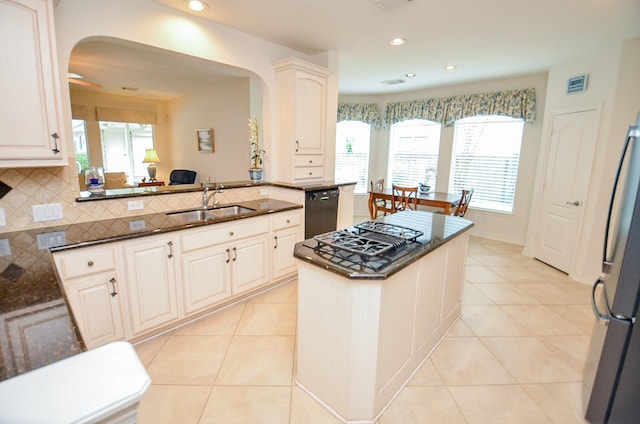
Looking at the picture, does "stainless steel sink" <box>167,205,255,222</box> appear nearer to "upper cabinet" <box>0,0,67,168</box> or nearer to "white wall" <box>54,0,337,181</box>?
"white wall" <box>54,0,337,181</box>

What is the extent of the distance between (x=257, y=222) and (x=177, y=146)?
16.9 feet

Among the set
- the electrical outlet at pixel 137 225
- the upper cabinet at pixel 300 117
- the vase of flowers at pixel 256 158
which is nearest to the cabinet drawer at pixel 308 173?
the upper cabinet at pixel 300 117

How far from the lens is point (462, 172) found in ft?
18.3

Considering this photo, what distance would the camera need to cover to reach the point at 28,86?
1.77 meters

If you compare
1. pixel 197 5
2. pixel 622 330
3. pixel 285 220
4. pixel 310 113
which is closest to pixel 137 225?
pixel 285 220

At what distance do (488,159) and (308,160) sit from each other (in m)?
3.42

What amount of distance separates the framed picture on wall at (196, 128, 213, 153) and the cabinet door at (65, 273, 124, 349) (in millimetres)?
4303

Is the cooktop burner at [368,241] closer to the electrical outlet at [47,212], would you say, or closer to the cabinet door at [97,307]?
the cabinet door at [97,307]

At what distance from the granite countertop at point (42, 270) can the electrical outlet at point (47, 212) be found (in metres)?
0.08

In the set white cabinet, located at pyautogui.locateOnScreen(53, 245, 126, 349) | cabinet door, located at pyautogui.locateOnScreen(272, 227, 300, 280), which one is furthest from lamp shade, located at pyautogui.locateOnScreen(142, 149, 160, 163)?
white cabinet, located at pyautogui.locateOnScreen(53, 245, 126, 349)

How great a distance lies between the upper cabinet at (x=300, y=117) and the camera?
133 inches

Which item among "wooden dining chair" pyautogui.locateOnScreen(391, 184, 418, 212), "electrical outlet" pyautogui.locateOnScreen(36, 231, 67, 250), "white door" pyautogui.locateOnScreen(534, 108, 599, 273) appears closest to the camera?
"electrical outlet" pyautogui.locateOnScreen(36, 231, 67, 250)

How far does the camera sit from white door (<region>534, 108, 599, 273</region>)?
143 inches

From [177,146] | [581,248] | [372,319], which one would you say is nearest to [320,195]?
[372,319]
